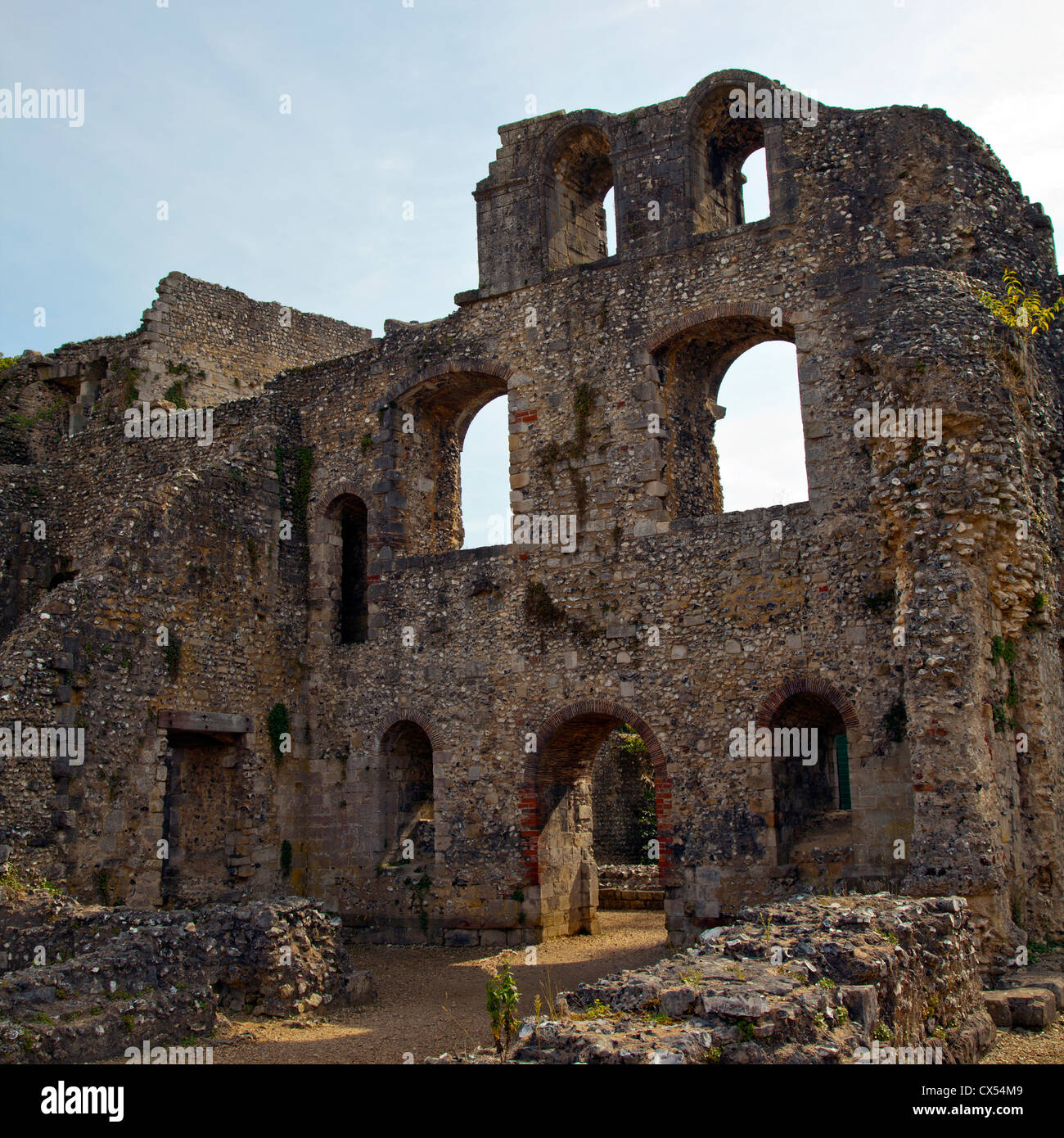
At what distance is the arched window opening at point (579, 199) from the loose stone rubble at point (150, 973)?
9839 mm

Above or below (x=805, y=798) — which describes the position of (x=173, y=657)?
above

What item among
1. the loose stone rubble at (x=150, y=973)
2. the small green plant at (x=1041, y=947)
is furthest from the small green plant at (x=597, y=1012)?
the small green plant at (x=1041, y=947)

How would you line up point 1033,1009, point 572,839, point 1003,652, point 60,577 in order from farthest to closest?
point 60,577, point 572,839, point 1003,652, point 1033,1009

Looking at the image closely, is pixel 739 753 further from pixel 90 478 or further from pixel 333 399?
pixel 90 478

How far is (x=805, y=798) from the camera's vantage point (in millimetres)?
13961

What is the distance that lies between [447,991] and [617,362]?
8.17 metres

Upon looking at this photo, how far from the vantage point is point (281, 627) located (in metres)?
16.7

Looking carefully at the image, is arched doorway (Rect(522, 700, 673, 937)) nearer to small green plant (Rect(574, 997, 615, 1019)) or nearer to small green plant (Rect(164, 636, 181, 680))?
small green plant (Rect(164, 636, 181, 680))

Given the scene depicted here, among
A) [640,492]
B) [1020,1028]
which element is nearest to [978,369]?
[640,492]

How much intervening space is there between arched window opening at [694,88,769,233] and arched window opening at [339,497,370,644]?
22.9 ft

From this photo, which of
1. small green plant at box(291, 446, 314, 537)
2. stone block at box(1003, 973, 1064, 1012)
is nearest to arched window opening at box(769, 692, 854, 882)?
stone block at box(1003, 973, 1064, 1012)

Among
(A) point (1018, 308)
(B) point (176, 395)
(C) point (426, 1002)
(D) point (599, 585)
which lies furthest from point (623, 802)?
(A) point (1018, 308)

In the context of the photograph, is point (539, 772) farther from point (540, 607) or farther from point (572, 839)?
point (540, 607)

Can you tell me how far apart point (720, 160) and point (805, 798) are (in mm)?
9069
